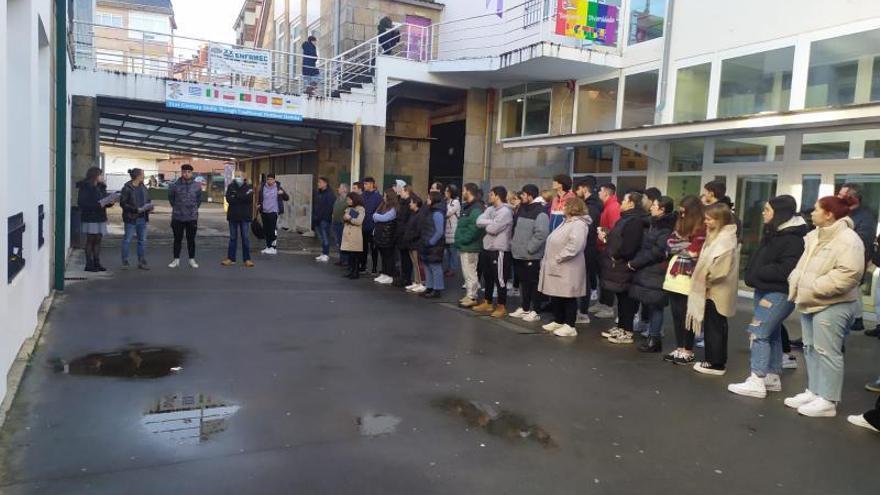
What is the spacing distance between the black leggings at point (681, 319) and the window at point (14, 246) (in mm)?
5753

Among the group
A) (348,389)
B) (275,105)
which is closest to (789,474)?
(348,389)

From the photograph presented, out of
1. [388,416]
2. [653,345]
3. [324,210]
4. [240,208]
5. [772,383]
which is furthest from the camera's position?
[324,210]

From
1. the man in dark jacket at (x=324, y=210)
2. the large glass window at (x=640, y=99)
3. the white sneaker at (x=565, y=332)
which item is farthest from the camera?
the man in dark jacket at (x=324, y=210)

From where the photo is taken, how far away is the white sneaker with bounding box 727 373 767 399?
5461 millimetres

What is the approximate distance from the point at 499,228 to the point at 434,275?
1.75 m

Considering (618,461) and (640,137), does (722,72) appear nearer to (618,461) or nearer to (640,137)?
(640,137)

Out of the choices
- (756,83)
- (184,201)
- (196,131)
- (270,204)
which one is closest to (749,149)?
(756,83)

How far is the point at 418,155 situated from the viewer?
19391 mm

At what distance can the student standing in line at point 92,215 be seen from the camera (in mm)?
9891

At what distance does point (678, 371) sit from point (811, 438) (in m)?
1.63

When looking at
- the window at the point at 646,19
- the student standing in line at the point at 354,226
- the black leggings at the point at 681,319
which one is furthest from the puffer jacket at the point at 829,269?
the window at the point at 646,19

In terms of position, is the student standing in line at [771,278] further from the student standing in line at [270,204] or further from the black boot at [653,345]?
the student standing in line at [270,204]

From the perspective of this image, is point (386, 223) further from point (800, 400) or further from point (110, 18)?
point (110, 18)

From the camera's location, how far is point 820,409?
4965 mm
